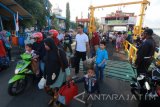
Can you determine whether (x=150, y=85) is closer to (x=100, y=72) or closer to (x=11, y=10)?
(x=100, y=72)

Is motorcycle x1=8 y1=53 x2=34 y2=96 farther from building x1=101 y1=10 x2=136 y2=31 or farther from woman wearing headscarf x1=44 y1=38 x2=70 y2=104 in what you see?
building x1=101 y1=10 x2=136 y2=31

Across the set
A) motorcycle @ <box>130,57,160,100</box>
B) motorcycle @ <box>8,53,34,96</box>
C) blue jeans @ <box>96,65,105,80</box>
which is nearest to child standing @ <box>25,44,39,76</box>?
motorcycle @ <box>8,53,34,96</box>

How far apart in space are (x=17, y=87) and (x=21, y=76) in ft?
1.54

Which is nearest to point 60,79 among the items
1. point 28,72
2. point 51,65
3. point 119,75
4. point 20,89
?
point 51,65

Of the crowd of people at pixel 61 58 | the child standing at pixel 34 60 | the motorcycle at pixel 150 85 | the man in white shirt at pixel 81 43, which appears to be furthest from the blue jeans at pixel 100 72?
the child standing at pixel 34 60

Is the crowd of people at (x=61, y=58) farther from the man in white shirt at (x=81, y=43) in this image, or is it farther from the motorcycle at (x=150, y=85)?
the motorcycle at (x=150, y=85)

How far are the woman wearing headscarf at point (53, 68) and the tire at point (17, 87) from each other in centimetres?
148

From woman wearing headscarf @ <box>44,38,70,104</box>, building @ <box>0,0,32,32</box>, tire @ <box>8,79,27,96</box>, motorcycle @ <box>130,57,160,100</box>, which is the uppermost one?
building @ <box>0,0,32,32</box>

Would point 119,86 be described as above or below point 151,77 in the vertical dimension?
below

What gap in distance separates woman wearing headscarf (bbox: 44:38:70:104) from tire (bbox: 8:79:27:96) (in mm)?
1481

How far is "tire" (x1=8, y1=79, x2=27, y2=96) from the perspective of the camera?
448 centimetres

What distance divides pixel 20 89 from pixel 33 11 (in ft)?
48.7

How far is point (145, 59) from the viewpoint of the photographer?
184 inches

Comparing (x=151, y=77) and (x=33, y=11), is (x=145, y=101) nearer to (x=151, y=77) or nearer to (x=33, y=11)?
(x=151, y=77)
